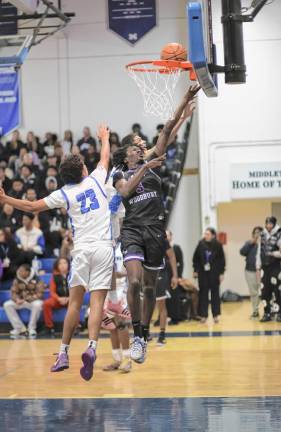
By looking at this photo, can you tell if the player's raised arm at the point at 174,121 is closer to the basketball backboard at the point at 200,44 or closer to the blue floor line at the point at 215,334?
the basketball backboard at the point at 200,44

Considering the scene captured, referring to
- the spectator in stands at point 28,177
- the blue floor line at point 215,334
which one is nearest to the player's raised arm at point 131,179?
the blue floor line at point 215,334

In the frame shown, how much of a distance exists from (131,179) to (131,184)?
0.05 meters

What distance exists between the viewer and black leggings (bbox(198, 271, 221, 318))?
619 inches

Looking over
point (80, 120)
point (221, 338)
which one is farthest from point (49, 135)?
point (221, 338)

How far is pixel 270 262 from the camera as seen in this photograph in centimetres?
1545

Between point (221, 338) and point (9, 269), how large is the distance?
5.06 meters

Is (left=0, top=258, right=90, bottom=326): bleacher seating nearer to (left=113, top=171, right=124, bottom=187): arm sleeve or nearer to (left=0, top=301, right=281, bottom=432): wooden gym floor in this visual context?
(left=0, top=301, right=281, bottom=432): wooden gym floor

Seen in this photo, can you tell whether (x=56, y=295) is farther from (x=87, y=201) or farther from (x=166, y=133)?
(x=166, y=133)

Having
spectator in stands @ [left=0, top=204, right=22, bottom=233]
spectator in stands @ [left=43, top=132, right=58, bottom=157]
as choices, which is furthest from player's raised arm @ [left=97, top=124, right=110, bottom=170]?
spectator in stands @ [left=43, top=132, right=58, bottom=157]

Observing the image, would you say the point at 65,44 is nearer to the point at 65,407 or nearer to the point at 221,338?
the point at 221,338

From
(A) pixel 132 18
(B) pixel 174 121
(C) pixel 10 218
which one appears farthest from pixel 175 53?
(A) pixel 132 18

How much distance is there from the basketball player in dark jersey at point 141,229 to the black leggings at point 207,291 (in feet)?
25.6

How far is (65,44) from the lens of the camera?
23.1m

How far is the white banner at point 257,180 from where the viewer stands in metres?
20.6
